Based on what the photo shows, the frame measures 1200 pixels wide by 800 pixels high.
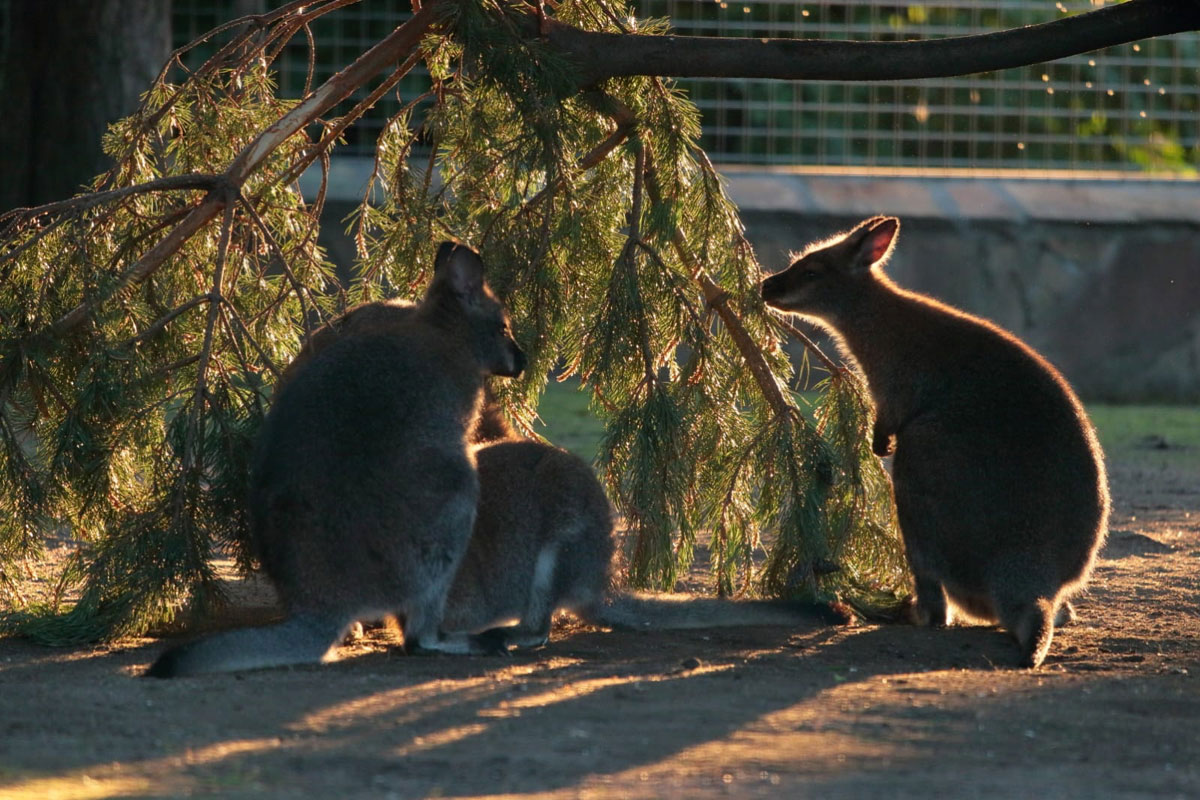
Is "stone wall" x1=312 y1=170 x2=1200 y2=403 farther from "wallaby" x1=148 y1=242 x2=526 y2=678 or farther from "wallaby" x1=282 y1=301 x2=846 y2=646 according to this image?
"wallaby" x1=148 y1=242 x2=526 y2=678

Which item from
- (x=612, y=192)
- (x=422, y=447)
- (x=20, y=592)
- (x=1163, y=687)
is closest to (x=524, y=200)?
(x=612, y=192)

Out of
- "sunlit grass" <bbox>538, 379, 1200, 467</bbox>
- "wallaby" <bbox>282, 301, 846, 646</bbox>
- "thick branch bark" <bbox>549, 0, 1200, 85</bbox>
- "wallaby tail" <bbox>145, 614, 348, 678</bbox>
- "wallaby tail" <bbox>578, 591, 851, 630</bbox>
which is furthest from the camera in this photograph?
"sunlit grass" <bbox>538, 379, 1200, 467</bbox>

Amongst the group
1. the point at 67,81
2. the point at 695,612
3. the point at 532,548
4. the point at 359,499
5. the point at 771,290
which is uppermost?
the point at 67,81

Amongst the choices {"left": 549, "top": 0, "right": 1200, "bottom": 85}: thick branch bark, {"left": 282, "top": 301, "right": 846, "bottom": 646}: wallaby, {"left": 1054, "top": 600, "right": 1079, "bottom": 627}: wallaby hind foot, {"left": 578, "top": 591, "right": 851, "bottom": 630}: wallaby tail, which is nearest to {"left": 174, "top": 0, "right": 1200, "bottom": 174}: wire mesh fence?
{"left": 549, "top": 0, "right": 1200, "bottom": 85}: thick branch bark

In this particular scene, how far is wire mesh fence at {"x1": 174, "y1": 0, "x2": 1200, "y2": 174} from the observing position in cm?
1439

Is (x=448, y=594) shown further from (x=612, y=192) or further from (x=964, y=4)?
(x=964, y=4)

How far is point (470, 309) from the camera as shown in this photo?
584 centimetres

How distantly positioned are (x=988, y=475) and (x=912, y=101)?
9366 mm

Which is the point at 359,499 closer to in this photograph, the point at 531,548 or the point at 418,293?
the point at 531,548

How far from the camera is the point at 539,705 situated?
4.61 m

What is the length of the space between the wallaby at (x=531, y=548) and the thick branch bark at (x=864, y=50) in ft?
4.76

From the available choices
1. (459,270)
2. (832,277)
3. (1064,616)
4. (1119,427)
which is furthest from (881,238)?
(1119,427)

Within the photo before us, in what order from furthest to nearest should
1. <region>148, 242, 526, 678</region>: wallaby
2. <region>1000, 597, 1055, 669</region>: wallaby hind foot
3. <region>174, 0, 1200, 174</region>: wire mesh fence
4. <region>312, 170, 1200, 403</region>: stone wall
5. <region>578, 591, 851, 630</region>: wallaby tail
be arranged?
<region>174, 0, 1200, 174</region>: wire mesh fence → <region>312, 170, 1200, 403</region>: stone wall → <region>578, 591, 851, 630</region>: wallaby tail → <region>1000, 597, 1055, 669</region>: wallaby hind foot → <region>148, 242, 526, 678</region>: wallaby

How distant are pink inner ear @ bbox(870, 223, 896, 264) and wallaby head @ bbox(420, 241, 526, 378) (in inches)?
74.6
